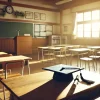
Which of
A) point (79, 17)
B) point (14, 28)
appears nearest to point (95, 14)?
point (79, 17)

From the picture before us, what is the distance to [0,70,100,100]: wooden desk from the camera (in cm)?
109

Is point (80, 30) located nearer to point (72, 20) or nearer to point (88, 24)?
point (88, 24)

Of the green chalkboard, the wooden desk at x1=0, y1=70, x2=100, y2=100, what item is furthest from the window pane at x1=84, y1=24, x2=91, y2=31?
the wooden desk at x1=0, y1=70, x2=100, y2=100

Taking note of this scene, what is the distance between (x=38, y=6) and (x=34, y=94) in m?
9.77

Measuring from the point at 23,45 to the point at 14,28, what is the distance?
127cm

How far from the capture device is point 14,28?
9.34m

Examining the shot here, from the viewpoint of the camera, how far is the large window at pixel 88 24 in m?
8.95

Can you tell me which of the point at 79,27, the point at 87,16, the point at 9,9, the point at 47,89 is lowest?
the point at 47,89

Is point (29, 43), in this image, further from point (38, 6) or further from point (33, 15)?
point (38, 6)

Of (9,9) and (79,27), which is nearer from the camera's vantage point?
(9,9)

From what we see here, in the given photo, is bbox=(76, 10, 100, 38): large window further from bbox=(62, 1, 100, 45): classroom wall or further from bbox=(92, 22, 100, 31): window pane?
bbox=(62, 1, 100, 45): classroom wall

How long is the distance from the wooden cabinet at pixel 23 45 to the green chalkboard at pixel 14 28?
2.53 ft

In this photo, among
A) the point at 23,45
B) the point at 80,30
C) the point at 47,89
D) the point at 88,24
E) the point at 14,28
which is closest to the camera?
the point at 47,89

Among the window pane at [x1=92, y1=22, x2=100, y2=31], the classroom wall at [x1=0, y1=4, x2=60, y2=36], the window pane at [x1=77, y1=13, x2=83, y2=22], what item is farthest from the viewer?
the window pane at [x1=77, y1=13, x2=83, y2=22]
